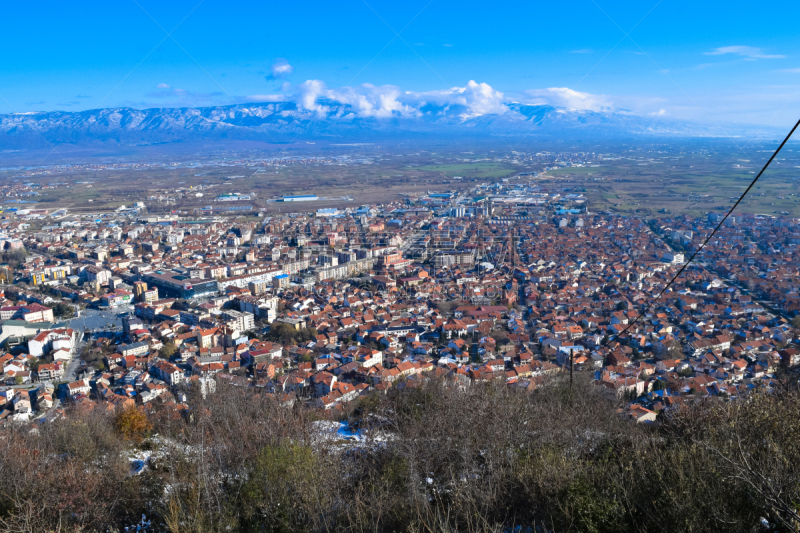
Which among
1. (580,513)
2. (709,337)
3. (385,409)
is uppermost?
(580,513)

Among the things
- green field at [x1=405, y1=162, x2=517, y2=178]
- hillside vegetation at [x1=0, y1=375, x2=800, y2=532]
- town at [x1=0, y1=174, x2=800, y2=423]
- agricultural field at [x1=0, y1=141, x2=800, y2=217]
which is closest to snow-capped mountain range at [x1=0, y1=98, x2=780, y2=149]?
agricultural field at [x1=0, y1=141, x2=800, y2=217]

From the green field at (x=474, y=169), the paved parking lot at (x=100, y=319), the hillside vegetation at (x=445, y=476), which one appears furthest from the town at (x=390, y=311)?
the green field at (x=474, y=169)

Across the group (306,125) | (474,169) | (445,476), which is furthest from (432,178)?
(306,125)

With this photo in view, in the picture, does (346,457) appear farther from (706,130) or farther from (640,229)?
(706,130)

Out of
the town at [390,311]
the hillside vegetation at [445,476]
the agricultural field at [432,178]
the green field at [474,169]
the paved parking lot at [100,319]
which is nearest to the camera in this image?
the hillside vegetation at [445,476]

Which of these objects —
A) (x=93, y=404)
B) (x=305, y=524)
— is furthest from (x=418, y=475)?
(x=93, y=404)

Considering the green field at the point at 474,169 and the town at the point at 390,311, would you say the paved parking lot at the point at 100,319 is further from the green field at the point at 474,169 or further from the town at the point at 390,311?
the green field at the point at 474,169
